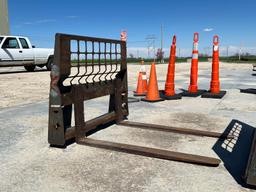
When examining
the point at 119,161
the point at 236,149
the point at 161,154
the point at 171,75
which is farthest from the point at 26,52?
the point at 236,149

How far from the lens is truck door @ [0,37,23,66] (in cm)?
1431

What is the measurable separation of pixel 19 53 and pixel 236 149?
1424 cm

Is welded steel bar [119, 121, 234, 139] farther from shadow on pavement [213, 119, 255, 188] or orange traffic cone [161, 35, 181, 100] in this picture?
orange traffic cone [161, 35, 181, 100]

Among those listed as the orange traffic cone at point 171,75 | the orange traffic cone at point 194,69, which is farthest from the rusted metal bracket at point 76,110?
the orange traffic cone at point 194,69

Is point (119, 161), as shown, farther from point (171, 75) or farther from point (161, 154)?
point (171, 75)

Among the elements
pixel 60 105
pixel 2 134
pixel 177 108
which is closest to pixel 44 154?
pixel 60 105

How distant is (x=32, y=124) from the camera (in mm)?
4242

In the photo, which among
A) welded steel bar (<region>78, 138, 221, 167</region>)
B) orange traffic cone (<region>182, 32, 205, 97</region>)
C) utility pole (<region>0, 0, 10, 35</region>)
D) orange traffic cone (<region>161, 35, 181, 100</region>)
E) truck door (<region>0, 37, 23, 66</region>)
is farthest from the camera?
utility pole (<region>0, 0, 10, 35</region>)

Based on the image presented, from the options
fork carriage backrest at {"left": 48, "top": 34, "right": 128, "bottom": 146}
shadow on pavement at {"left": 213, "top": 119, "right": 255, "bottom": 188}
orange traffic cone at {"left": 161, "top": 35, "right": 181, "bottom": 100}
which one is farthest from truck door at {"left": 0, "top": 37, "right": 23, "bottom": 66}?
shadow on pavement at {"left": 213, "top": 119, "right": 255, "bottom": 188}

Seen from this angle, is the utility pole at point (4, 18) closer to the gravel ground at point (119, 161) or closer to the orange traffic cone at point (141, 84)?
the orange traffic cone at point (141, 84)

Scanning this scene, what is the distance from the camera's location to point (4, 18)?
28797mm

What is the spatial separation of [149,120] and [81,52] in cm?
177

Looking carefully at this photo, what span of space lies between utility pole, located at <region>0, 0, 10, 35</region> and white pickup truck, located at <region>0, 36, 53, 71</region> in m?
15.2

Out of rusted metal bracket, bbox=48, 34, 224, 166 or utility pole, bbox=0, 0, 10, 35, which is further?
utility pole, bbox=0, 0, 10, 35
